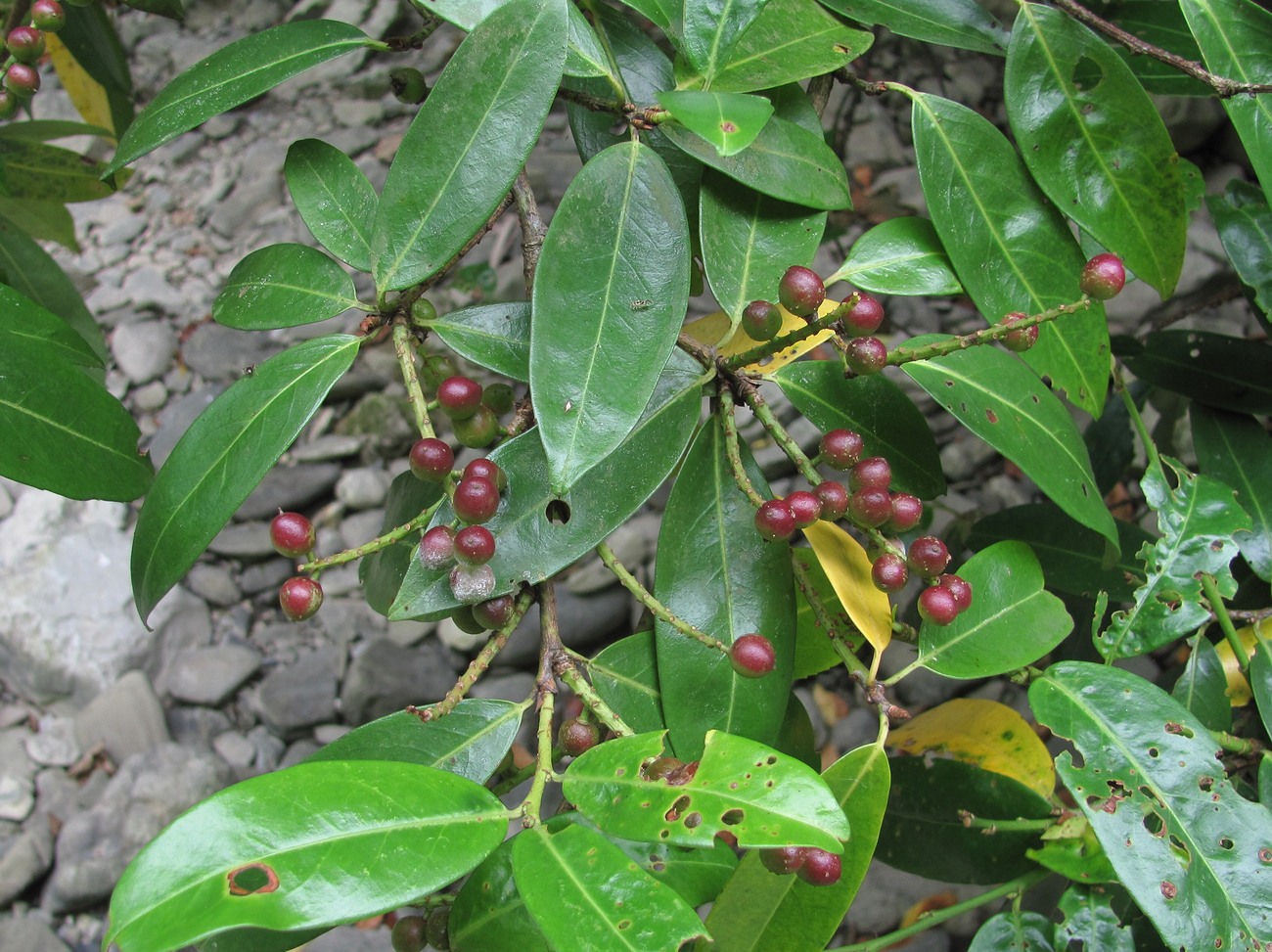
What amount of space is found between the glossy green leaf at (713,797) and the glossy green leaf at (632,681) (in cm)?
14

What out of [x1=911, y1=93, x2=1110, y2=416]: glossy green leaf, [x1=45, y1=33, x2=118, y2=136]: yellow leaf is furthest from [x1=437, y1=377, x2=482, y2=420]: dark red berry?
[x1=45, y1=33, x2=118, y2=136]: yellow leaf

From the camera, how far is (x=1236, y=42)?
792mm

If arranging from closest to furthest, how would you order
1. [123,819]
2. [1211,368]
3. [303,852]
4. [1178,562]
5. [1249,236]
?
1. [303,852]
2. [1178,562]
3. [1249,236]
4. [1211,368]
5. [123,819]

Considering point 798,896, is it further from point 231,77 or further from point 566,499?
point 231,77

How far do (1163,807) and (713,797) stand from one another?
0.34 meters

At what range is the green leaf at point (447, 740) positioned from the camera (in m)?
0.63

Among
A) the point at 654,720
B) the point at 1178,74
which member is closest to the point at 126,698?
the point at 654,720

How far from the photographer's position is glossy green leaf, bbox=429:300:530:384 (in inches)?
26.7

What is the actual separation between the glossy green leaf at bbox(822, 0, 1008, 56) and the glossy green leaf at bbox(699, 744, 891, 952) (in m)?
0.54

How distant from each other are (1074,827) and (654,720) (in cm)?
33

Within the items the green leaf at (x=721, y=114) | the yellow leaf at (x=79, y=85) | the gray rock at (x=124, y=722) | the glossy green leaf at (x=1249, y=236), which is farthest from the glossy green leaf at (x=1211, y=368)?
the gray rock at (x=124, y=722)

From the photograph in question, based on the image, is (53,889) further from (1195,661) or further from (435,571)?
(1195,661)

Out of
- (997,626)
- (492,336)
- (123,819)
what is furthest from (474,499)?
(123,819)

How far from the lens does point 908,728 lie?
33.6 inches
